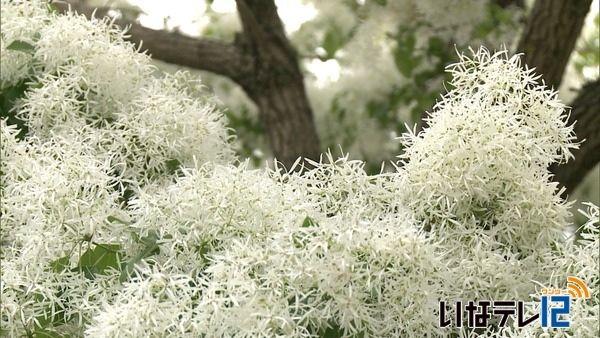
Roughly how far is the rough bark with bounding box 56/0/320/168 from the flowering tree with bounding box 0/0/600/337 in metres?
0.89

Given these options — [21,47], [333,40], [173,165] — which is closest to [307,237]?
[173,165]

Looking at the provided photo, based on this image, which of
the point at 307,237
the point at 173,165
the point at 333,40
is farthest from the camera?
the point at 333,40

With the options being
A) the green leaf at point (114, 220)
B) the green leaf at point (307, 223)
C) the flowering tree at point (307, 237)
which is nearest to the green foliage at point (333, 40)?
the flowering tree at point (307, 237)

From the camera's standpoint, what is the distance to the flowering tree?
3.65 ft

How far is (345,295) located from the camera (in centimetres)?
111

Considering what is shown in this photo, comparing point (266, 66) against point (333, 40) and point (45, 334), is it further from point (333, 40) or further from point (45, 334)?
point (45, 334)

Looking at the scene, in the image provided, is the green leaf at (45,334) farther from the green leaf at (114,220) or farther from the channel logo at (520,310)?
the channel logo at (520,310)

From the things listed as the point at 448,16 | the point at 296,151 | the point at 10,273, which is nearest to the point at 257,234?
the point at 10,273

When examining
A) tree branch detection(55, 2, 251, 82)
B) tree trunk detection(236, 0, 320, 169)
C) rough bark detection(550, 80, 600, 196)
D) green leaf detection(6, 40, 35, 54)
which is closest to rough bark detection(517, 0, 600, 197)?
rough bark detection(550, 80, 600, 196)

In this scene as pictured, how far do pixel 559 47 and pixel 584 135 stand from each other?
0.63 ft

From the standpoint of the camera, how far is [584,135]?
2.07m

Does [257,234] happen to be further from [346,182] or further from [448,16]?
[448,16]

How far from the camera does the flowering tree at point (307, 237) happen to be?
1.11 meters

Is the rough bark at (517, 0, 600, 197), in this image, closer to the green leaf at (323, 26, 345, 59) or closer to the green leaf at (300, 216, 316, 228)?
the green leaf at (300, 216, 316, 228)
